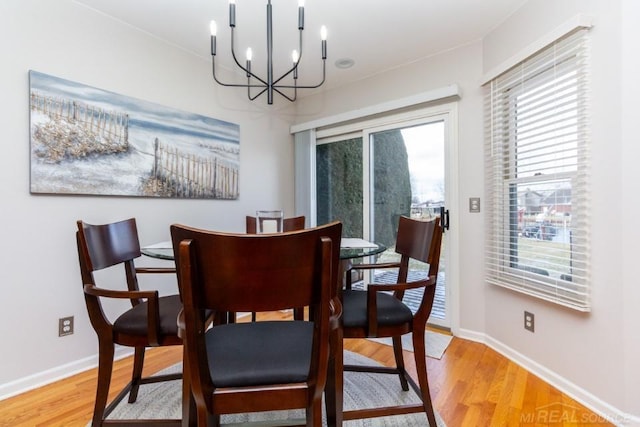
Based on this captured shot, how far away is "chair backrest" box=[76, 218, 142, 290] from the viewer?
1307 millimetres

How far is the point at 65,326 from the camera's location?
6.59 feet

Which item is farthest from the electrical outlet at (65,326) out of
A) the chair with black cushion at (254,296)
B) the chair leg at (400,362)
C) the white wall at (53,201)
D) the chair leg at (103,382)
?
the chair leg at (400,362)

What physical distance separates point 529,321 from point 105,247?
2527 millimetres

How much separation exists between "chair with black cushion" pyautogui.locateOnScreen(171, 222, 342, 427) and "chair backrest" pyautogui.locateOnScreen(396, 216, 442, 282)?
0.64m

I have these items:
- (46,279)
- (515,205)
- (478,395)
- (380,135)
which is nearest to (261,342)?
(478,395)

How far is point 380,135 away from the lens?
3139 mm

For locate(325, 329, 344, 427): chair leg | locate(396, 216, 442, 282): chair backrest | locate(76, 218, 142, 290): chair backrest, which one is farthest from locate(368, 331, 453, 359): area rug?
locate(76, 218, 142, 290): chair backrest

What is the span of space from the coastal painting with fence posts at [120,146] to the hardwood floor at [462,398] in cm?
118

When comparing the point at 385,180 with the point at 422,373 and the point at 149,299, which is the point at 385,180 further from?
the point at 149,299

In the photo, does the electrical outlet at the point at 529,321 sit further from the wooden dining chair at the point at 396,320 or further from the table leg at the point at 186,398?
the table leg at the point at 186,398

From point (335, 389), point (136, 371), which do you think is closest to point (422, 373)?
point (335, 389)

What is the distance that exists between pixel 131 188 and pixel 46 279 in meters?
0.76

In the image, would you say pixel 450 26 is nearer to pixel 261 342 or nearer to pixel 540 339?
pixel 540 339

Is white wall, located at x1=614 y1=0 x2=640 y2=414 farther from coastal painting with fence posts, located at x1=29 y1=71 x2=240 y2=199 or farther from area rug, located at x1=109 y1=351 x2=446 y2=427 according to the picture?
coastal painting with fence posts, located at x1=29 y1=71 x2=240 y2=199
